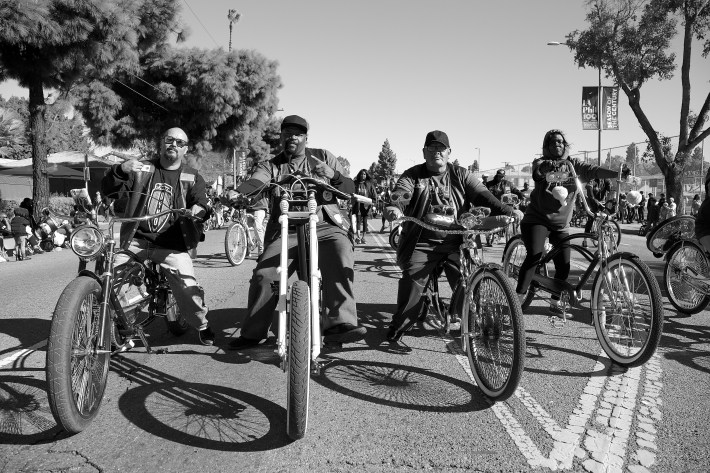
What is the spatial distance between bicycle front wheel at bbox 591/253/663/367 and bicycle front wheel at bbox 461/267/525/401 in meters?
1.21

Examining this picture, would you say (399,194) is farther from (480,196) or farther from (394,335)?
(394,335)

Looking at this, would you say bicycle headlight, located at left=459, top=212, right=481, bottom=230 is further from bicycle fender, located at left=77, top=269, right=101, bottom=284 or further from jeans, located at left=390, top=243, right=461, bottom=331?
bicycle fender, located at left=77, top=269, right=101, bottom=284

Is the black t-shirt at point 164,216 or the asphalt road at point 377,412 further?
the black t-shirt at point 164,216

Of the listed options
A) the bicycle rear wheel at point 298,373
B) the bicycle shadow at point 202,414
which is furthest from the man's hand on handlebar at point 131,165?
the bicycle rear wheel at point 298,373

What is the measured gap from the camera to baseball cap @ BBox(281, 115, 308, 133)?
433 centimetres

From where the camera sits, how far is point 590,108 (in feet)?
76.2

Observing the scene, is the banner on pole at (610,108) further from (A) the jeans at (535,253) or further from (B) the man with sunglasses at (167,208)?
(B) the man with sunglasses at (167,208)

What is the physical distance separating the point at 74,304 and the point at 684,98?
22.2m

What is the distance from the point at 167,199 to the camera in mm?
4539

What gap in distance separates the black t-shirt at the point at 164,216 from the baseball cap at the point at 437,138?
2.30m

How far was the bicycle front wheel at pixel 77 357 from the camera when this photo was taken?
2.71 m

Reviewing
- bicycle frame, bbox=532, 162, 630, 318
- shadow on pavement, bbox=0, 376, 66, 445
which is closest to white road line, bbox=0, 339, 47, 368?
shadow on pavement, bbox=0, 376, 66, 445

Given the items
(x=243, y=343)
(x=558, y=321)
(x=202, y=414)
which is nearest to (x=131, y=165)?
(x=243, y=343)

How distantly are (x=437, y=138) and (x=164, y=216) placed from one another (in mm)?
2497
